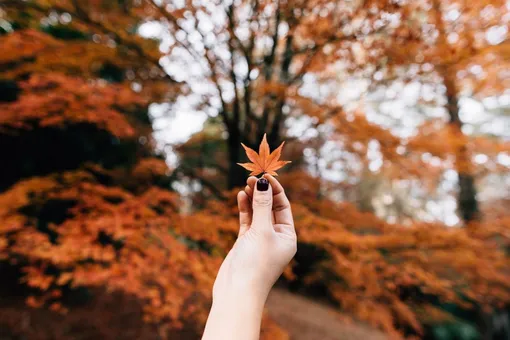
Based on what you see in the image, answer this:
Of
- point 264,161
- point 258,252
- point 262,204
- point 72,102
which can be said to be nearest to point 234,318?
point 258,252

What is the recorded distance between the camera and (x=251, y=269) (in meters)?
1.00

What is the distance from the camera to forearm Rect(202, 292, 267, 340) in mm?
882

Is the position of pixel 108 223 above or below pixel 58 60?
below

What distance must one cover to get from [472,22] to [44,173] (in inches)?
246

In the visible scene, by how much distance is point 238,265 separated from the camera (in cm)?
101

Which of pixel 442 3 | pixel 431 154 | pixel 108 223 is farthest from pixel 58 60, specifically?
pixel 431 154

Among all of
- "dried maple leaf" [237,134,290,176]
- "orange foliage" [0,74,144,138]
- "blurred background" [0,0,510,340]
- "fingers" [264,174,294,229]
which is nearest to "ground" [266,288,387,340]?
"blurred background" [0,0,510,340]

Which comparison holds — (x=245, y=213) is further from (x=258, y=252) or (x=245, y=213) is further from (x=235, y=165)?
(x=235, y=165)

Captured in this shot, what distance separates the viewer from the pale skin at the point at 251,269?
0.90 meters

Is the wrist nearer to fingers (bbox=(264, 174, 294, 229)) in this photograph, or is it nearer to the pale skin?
the pale skin

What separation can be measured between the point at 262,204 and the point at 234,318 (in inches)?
15.0

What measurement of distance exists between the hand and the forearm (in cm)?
2

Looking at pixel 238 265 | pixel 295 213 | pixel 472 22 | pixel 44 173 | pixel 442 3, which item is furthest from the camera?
pixel 44 173

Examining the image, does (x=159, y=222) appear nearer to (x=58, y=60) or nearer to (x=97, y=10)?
(x=58, y=60)
